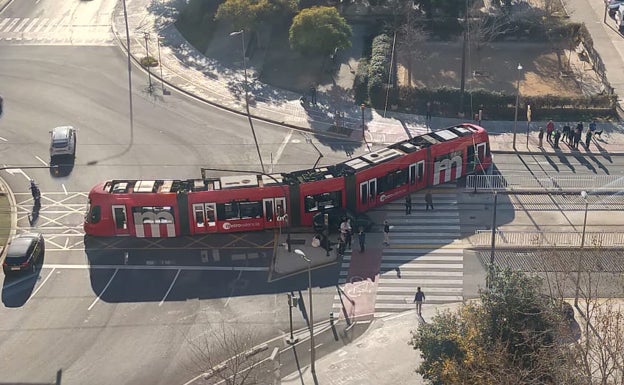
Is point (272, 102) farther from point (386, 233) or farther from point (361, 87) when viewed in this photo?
point (386, 233)

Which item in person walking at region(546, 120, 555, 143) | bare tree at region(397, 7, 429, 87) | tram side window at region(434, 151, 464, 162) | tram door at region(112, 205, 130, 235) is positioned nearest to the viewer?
tram door at region(112, 205, 130, 235)

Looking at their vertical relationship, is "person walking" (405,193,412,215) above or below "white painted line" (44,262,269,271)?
above

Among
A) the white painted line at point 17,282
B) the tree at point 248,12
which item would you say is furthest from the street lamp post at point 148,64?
the white painted line at point 17,282

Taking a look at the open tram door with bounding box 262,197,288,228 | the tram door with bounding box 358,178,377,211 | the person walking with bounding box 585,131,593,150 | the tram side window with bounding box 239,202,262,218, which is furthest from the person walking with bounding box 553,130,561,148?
the tram side window with bounding box 239,202,262,218

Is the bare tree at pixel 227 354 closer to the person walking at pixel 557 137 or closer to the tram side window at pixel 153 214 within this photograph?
the tram side window at pixel 153 214

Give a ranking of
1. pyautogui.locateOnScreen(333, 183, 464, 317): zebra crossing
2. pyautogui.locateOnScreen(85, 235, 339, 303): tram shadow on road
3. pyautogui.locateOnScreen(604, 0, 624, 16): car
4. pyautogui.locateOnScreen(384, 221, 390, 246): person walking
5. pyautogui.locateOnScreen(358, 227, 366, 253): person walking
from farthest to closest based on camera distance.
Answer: pyautogui.locateOnScreen(604, 0, 624, 16): car
pyautogui.locateOnScreen(384, 221, 390, 246): person walking
pyautogui.locateOnScreen(358, 227, 366, 253): person walking
pyautogui.locateOnScreen(85, 235, 339, 303): tram shadow on road
pyautogui.locateOnScreen(333, 183, 464, 317): zebra crossing

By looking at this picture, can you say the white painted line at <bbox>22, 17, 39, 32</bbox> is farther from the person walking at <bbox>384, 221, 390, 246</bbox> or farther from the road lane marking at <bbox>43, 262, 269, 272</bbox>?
the person walking at <bbox>384, 221, 390, 246</bbox>

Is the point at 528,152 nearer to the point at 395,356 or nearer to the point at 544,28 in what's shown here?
the point at 544,28

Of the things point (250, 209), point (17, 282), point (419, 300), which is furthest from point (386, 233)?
point (17, 282)
